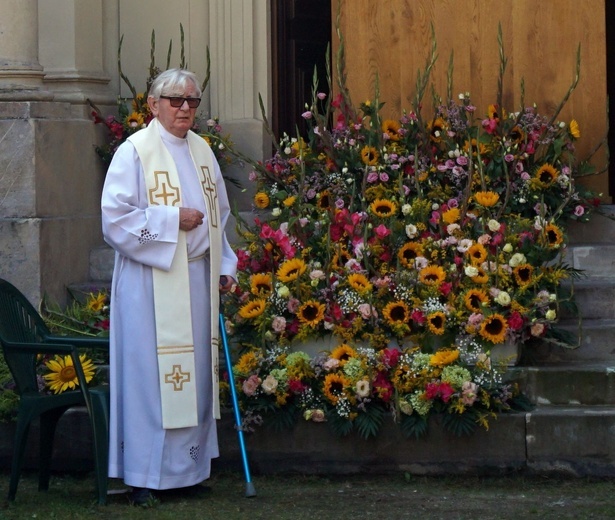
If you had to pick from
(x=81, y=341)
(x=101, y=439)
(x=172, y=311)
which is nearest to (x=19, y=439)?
(x=101, y=439)

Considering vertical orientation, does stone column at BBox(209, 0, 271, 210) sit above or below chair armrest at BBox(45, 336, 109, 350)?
above

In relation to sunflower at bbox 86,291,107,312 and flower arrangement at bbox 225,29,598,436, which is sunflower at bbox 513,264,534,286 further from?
sunflower at bbox 86,291,107,312

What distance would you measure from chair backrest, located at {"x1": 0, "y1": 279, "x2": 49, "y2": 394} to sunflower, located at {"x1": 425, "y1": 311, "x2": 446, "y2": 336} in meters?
1.90

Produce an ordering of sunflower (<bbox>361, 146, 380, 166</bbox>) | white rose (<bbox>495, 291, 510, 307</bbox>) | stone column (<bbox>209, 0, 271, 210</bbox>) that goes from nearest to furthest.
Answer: white rose (<bbox>495, 291, 510, 307</bbox>)
sunflower (<bbox>361, 146, 380, 166</bbox>)
stone column (<bbox>209, 0, 271, 210</bbox>)

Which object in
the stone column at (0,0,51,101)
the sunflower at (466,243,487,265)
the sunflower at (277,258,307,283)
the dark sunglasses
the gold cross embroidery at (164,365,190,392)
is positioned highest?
the stone column at (0,0,51,101)

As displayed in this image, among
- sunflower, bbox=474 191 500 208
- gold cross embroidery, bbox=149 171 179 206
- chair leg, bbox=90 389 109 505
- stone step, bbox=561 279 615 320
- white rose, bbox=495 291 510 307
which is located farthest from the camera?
stone step, bbox=561 279 615 320

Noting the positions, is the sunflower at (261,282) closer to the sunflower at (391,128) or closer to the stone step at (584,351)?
the stone step at (584,351)

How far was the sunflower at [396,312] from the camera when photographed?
23.9 feet

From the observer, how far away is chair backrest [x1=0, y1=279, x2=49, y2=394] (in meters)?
6.74

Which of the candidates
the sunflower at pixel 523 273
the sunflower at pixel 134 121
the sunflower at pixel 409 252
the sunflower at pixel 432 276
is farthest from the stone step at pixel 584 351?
the sunflower at pixel 134 121

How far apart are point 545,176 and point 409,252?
3.95 feet

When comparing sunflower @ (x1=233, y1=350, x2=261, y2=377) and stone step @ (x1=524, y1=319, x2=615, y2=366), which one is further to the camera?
stone step @ (x1=524, y1=319, x2=615, y2=366)

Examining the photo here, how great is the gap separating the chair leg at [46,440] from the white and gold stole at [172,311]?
600 millimetres

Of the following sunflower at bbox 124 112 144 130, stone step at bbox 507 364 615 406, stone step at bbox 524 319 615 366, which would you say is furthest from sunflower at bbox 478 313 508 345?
sunflower at bbox 124 112 144 130
